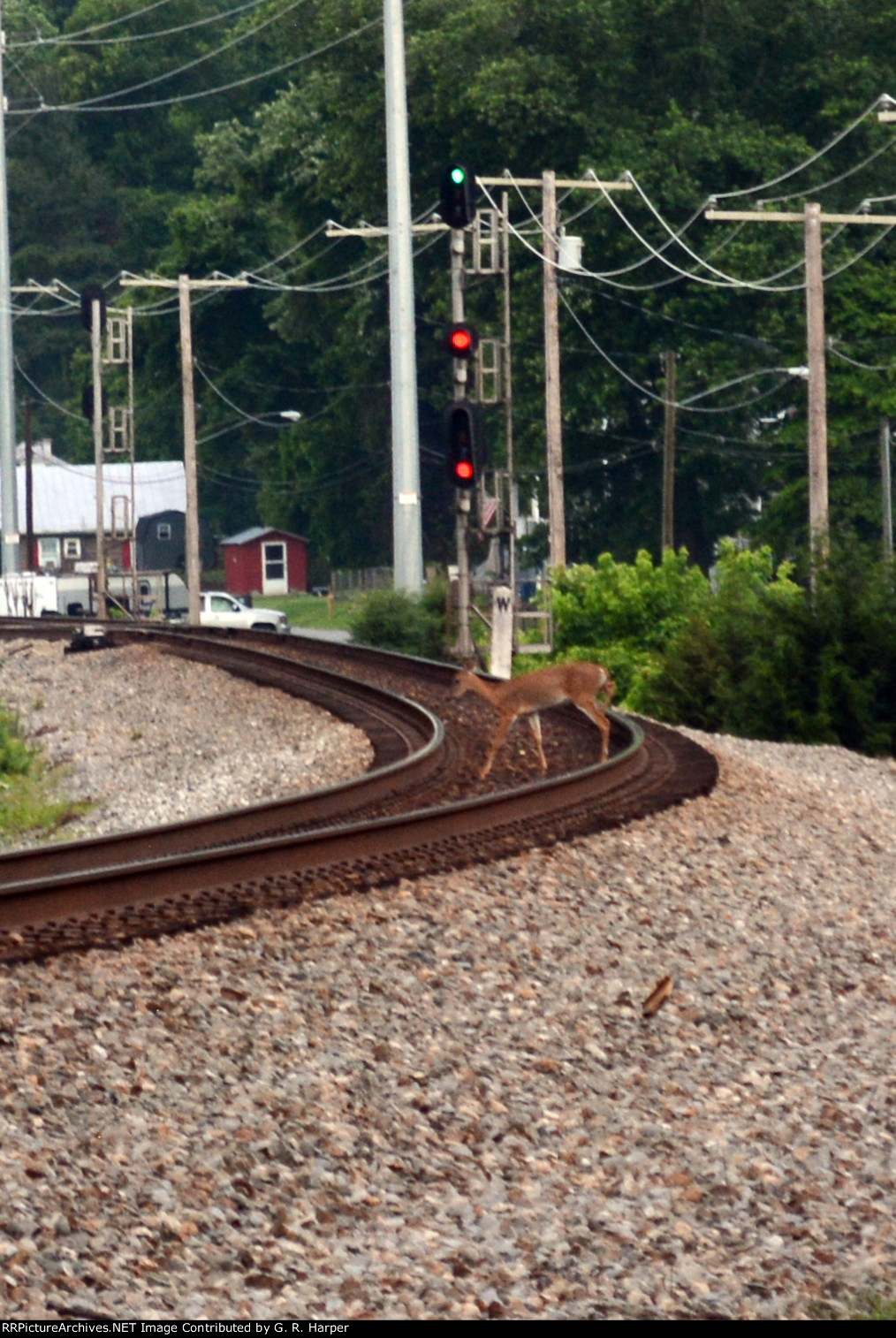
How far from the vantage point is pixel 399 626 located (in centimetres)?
3192

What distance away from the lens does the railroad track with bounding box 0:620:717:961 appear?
919cm

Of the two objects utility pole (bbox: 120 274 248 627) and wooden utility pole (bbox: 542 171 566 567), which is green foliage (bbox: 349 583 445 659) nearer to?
wooden utility pole (bbox: 542 171 566 567)

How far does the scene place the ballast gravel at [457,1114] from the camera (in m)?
5.98

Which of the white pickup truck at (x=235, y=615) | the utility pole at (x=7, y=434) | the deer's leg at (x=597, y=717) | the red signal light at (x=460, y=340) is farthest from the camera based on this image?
the white pickup truck at (x=235, y=615)

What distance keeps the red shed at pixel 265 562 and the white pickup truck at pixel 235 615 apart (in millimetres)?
23426

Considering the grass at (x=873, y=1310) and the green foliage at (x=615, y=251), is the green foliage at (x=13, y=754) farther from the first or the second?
the green foliage at (x=615, y=251)

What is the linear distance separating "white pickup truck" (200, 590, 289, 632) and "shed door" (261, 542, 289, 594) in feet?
78.1

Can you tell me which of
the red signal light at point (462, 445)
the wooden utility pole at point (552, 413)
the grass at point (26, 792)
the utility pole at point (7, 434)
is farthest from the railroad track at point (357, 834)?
the utility pole at point (7, 434)

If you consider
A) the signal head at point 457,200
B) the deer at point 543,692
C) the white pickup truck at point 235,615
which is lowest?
the white pickup truck at point 235,615

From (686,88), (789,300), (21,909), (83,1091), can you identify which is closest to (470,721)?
(21,909)

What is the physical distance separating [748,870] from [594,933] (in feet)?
7.36

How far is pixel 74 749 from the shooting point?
22.4 metres

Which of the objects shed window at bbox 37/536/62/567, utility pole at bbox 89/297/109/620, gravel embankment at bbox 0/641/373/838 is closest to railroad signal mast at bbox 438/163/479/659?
gravel embankment at bbox 0/641/373/838

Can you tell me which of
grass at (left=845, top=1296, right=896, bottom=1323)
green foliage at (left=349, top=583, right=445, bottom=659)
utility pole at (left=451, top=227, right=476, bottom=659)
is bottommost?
grass at (left=845, top=1296, right=896, bottom=1323)
